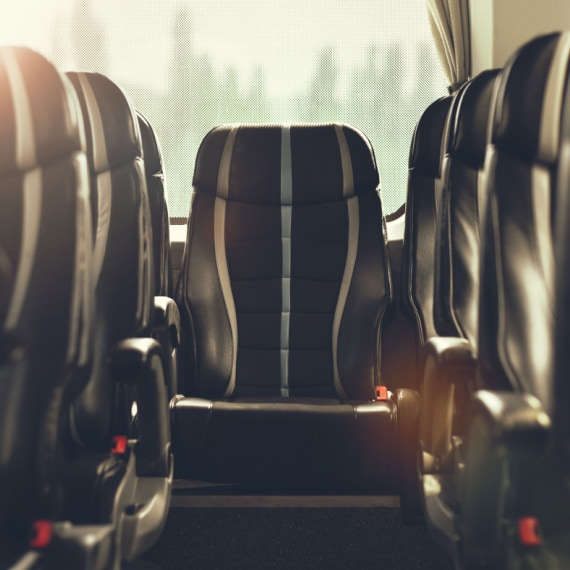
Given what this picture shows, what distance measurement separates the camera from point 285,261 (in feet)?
7.00

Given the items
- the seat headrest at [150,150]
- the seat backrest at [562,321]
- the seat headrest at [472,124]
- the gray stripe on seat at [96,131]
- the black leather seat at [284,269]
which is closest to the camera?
the seat backrest at [562,321]

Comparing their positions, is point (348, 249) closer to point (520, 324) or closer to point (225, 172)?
point (225, 172)

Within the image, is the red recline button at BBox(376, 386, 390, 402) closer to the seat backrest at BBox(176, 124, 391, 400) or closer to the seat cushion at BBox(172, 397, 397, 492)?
the seat backrest at BBox(176, 124, 391, 400)

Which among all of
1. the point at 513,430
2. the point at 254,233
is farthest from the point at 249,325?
the point at 513,430

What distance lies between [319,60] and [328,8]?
21cm

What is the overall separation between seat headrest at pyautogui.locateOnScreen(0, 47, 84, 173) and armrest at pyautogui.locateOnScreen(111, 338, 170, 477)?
1.34ft

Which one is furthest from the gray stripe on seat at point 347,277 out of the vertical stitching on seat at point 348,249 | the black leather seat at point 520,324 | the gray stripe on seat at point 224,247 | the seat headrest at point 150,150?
the black leather seat at point 520,324

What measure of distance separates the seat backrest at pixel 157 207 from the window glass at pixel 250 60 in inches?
22.0

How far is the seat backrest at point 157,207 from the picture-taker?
7.05ft

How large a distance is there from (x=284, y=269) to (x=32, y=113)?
3.87 ft

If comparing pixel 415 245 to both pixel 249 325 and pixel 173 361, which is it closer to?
pixel 249 325

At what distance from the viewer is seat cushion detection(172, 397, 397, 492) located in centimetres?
173

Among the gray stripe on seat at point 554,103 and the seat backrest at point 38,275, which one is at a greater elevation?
the gray stripe on seat at point 554,103

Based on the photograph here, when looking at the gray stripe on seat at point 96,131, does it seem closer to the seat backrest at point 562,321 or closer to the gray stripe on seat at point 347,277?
the gray stripe on seat at point 347,277
